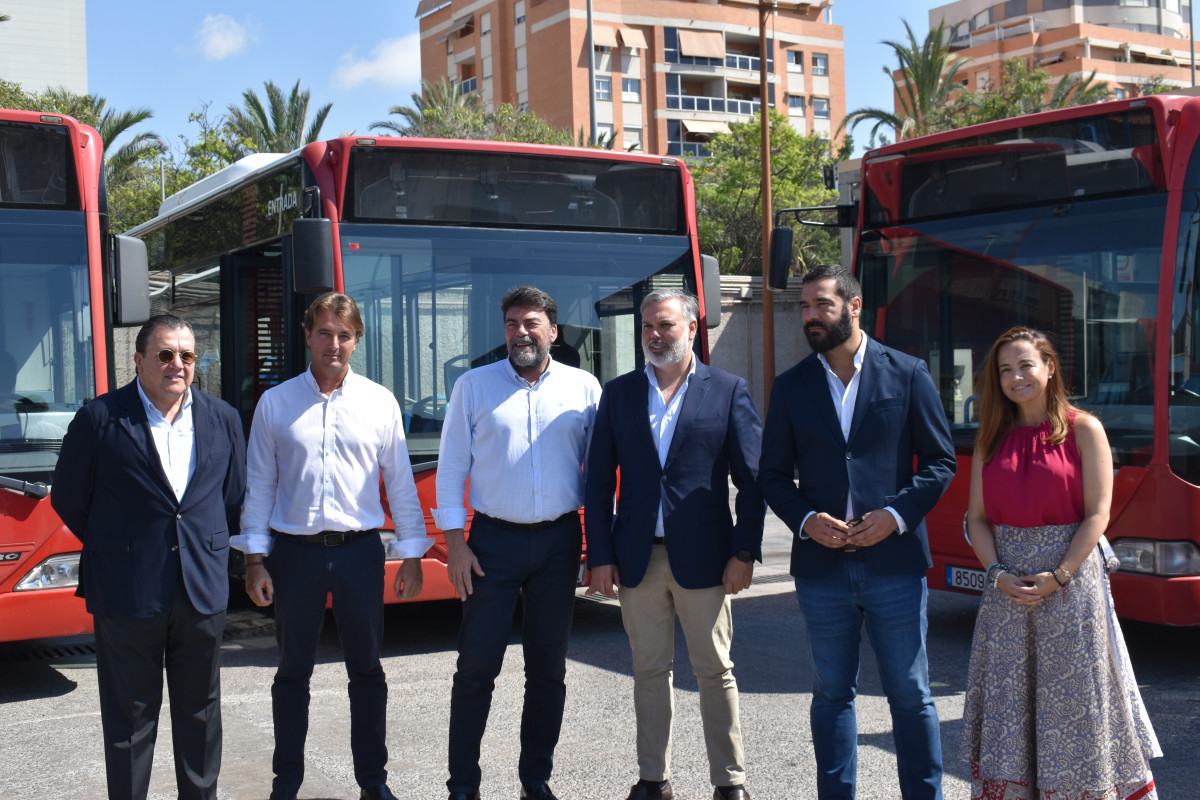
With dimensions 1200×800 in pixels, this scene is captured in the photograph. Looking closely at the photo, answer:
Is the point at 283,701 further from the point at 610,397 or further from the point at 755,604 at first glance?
the point at 755,604

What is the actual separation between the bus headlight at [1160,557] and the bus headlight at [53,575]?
5.57 m

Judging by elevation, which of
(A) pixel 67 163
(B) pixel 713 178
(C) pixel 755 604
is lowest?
(C) pixel 755 604

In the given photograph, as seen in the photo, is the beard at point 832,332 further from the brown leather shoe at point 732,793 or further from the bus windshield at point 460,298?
the bus windshield at point 460,298

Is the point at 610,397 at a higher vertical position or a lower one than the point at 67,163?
lower

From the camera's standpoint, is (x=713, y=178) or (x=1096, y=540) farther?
(x=713, y=178)

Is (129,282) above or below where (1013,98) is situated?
below

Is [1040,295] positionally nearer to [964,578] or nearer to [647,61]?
[964,578]

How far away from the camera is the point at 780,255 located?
7.86m

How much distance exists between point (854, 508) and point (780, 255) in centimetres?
392

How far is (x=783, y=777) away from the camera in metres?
4.92

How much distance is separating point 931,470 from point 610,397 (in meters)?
1.23

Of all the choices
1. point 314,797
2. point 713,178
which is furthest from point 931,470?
point 713,178

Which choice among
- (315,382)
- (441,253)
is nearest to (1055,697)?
(315,382)

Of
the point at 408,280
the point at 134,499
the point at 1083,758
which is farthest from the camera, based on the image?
the point at 408,280
